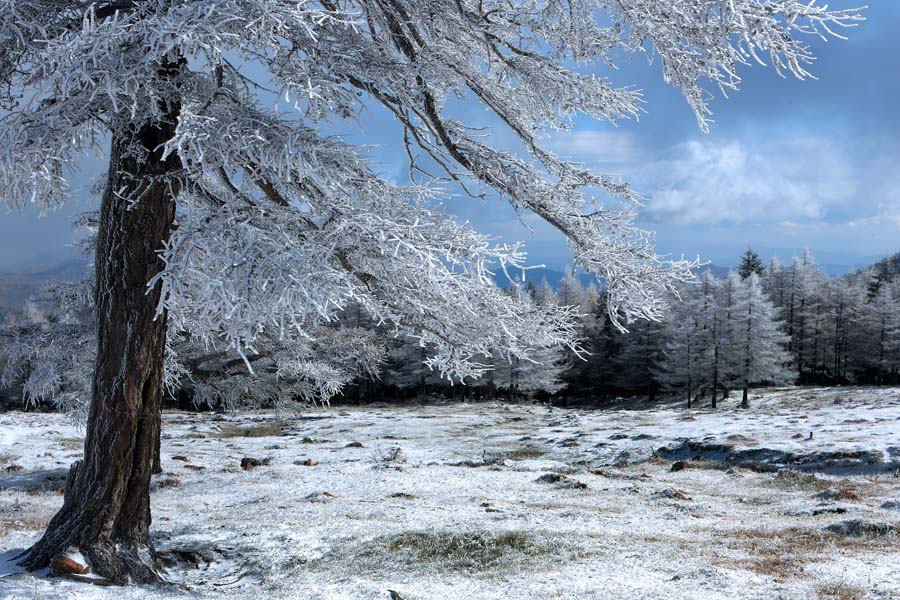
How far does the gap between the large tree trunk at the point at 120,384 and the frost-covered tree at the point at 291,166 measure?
0.02 meters

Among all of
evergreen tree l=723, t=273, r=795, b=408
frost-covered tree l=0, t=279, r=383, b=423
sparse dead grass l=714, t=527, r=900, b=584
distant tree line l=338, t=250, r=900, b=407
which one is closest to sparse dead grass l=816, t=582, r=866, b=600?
sparse dead grass l=714, t=527, r=900, b=584

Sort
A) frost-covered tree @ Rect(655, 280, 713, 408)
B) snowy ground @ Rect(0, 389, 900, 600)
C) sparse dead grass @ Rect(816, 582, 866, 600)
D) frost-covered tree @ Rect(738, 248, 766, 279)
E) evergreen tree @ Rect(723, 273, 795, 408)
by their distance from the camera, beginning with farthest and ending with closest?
frost-covered tree @ Rect(738, 248, 766, 279)
frost-covered tree @ Rect(655, 280, 713, 408)
evergreen tree @ Rect(723, 273, 795, 408)
snowy ground @ Rect(0, 389, 900, 600)
sparse dead grass @ Rect(816, 582, 866, 600)

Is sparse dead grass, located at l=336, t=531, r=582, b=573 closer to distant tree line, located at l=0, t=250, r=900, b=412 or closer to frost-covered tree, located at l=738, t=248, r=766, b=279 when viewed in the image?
distant tree line, located at l=0, t=250, r=900, b=412

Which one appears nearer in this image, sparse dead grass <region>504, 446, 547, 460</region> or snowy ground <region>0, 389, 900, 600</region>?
snowy ground <region>0, 389, 900, 600</region>

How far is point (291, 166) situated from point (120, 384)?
348 centimetres

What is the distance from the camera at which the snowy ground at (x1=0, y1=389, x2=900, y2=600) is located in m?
6.15

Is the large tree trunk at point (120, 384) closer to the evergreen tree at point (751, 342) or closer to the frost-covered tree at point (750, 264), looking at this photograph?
the evergreen tree at point (751, 342)

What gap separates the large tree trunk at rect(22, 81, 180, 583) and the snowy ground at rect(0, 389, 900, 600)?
1.63ft

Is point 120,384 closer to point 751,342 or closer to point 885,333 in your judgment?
point 751,342

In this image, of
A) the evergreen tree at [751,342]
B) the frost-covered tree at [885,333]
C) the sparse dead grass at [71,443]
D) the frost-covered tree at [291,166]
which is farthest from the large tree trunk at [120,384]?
the frost-covered tree at [885,333]

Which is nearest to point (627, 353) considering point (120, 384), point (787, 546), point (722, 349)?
point (722, 349)

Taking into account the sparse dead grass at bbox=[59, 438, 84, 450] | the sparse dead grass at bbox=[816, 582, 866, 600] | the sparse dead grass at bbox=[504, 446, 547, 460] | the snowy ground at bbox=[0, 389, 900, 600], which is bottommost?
the sparse dead grass at bbox=[59, 438, 84, 450]

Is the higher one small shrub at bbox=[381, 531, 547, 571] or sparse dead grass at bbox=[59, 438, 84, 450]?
small shrub at bbox=[381, 531, 547, 571]

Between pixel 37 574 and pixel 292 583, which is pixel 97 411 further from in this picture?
pixel 292 583
